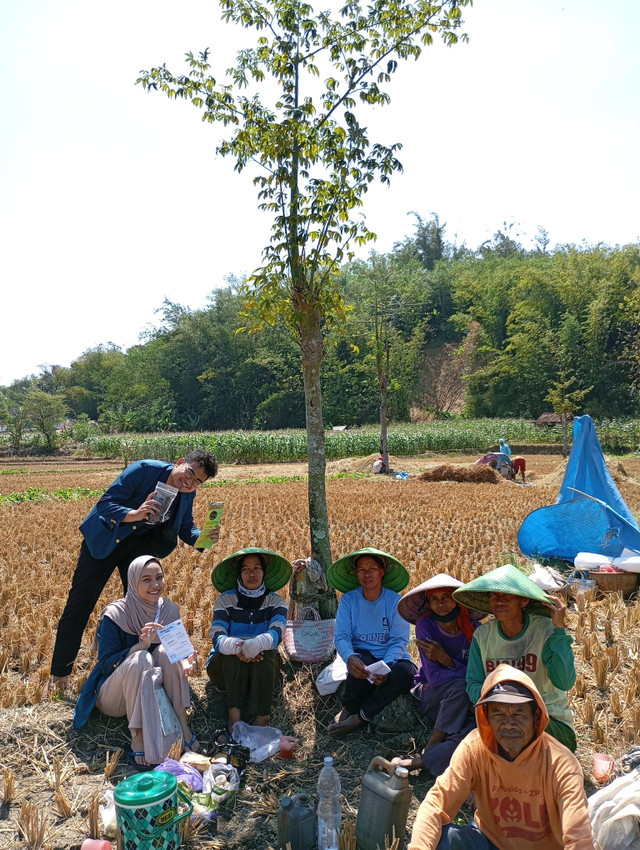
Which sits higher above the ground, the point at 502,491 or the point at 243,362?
the point at 243,362

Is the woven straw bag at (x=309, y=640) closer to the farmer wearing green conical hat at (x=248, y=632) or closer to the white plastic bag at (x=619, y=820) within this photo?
the farmer wearing green conical hat at (x=248, y=632)

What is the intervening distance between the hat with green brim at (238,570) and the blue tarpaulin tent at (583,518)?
3639mm

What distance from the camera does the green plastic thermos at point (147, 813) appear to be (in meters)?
2.66

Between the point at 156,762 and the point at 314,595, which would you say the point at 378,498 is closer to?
the point at 314,595

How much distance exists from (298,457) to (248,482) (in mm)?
11037

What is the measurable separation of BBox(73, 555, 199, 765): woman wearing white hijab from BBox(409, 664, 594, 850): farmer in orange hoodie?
1.70m

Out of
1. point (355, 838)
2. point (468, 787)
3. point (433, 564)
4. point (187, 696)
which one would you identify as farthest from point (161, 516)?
point (433, 564)

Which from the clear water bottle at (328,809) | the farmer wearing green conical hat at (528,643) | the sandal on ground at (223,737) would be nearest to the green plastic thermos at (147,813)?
the clear water bottle at (328,809)

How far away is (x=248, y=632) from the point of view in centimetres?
428

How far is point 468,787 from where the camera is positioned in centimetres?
253

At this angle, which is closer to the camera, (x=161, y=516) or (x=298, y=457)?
(x=161, y=516)

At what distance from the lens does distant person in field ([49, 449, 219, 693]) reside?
420 centimetres

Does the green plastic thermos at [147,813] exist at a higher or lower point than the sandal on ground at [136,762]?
higher

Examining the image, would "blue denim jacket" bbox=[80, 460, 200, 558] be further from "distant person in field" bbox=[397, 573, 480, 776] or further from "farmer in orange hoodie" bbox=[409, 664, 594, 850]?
"farmer in orange hoodie" bbox=[409, 664, 594, 850]
